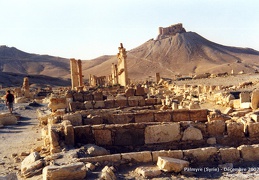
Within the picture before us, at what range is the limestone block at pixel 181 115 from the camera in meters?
10.3

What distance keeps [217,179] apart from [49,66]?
131m

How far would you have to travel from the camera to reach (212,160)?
727cm

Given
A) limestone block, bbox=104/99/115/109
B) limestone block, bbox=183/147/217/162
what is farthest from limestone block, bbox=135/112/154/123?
limestone block, bbox=104/99/115/109

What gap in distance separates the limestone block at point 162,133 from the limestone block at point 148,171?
1.70 meters

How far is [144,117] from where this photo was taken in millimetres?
10484

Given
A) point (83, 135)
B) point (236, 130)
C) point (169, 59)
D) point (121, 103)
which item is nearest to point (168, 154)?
point (236, 130)

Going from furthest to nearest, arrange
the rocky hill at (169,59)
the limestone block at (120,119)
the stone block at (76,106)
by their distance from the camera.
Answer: the rocky hill at (169,59), the stone block at (76,106), the limestone block at (120,119)

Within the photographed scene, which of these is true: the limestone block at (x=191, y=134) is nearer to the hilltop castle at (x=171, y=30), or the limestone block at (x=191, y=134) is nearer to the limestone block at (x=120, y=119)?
the limestone block at (x=120, y=119)

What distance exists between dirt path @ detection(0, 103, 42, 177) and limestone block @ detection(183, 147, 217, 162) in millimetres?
3437

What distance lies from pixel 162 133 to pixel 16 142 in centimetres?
508

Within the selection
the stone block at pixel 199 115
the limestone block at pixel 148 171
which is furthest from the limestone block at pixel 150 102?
the limestone block at pixel 148 171

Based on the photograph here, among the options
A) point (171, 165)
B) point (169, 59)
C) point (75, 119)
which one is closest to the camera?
point (171, 165)

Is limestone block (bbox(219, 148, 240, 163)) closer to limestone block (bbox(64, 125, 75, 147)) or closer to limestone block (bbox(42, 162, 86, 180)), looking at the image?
limestone block (bbox(42, 162, 86, 180))

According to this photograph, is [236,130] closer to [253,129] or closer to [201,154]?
[253,129]
